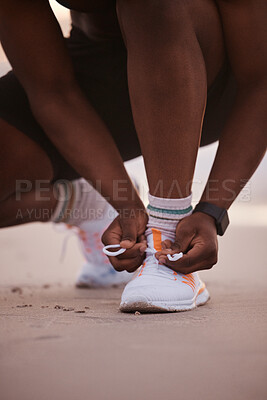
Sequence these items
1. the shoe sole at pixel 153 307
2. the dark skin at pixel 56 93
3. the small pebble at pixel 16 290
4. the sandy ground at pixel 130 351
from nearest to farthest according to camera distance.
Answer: the sandy ground at pixel 130 351, the shoe sole at pixel 153 307, the dark skin at pixel 56 93, the small pebble at pixel 16 290

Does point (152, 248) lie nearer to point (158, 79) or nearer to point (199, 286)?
point (199, 286)

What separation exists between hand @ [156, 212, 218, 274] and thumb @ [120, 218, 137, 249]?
5cm

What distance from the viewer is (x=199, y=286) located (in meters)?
0.99

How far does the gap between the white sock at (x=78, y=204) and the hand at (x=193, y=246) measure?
639 mm

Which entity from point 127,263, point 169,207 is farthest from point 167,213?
point 127,263

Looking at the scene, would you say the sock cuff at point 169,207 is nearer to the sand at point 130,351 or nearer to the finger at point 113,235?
the finger at point 113,235

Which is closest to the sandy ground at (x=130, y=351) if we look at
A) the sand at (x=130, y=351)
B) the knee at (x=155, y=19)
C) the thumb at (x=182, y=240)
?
the sand at (x=130, y=351)

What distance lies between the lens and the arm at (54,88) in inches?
41.5

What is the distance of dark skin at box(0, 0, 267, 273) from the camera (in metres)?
0.92

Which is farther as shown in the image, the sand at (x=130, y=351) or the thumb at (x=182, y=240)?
the thumb at (x=182, y=240)

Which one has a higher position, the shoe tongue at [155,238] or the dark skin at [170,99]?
the dark skin at [170,99]

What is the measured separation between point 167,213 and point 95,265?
2.17 ft

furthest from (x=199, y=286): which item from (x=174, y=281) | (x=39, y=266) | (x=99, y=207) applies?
(x=39, y=266)

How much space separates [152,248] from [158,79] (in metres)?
0.29
